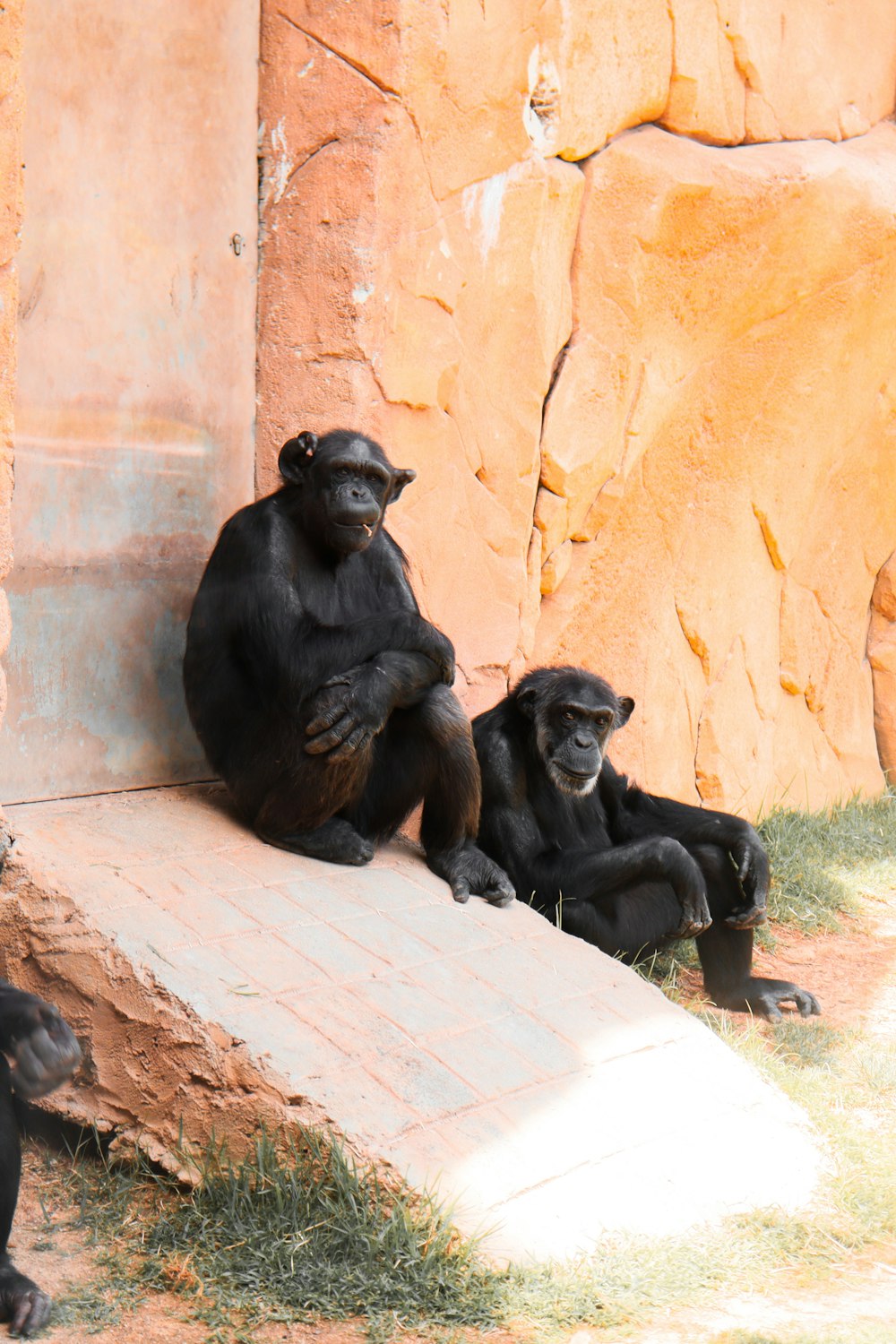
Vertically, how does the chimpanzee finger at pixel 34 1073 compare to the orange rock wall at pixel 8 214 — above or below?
below

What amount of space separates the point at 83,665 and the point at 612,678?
9.86 ft

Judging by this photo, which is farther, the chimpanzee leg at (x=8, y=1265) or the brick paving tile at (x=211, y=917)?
the brick paving tile at (x=211, y=917)

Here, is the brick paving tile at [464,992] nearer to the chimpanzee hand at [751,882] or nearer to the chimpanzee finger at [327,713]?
the chimpanzee finger at [327,713]

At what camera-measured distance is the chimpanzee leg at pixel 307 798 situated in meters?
4.93

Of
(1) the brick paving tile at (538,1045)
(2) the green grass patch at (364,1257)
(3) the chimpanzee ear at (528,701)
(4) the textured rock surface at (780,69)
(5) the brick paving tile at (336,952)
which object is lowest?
(2) the green grass patch at (364,1257)

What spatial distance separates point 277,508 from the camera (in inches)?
205

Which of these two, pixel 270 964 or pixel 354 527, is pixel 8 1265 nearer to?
pixel 270 964

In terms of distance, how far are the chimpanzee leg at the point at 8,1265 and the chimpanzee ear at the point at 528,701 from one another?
3010 mm

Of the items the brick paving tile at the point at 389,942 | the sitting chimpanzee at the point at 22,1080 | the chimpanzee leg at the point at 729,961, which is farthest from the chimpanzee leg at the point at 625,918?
the sitting chimpanzee at the point at 22,1080

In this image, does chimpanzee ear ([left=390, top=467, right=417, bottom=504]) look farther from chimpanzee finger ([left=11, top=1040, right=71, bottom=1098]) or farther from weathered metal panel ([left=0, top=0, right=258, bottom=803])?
chimpanzee finger ([left=11, top=1040, right=71, bottom=1098])

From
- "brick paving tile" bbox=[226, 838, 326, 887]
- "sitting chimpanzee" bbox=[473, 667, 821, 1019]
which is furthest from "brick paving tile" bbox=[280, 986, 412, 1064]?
"sitting chimpanzee" bbox=[473, 667, 821, 1019]

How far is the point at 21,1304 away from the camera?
3041mm

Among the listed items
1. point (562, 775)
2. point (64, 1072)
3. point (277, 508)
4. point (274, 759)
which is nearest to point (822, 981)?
point (562, 775)

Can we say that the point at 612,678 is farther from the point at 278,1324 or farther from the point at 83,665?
the point at 278,1324
